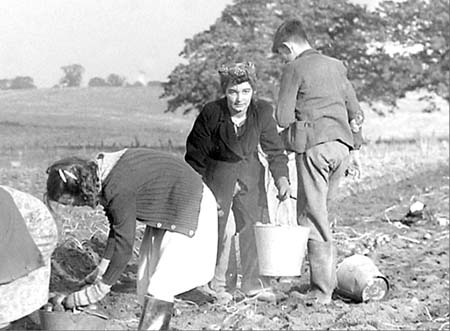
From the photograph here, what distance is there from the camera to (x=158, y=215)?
4023mm

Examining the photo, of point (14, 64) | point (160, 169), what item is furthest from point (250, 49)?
point (160, 169)

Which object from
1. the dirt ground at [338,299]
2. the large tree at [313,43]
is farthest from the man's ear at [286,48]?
the large tree at [313,43]

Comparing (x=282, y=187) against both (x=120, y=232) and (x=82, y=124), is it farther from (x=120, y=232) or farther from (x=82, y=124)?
(x=82, y=124)

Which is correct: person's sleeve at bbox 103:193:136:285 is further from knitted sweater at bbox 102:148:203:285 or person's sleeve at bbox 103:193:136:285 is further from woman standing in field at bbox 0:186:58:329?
woman standing in field at bbox 0:186:58:329

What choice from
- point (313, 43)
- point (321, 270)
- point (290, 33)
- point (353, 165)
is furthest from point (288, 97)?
point (313, 43)

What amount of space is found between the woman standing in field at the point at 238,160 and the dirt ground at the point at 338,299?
0.24 m

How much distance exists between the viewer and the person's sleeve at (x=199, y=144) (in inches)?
210

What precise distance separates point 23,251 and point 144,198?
0.59m

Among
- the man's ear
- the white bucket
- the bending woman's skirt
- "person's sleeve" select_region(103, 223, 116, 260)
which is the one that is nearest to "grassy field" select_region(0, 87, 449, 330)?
the white bucket

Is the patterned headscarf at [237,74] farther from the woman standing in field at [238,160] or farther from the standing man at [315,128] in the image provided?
the standing man at [315,128]

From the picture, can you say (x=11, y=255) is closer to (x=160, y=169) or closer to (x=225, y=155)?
(x=160, y=169)

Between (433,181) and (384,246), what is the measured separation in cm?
461

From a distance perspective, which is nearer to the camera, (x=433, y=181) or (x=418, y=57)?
(x=433, y=181)

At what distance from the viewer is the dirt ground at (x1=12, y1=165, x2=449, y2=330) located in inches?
207
